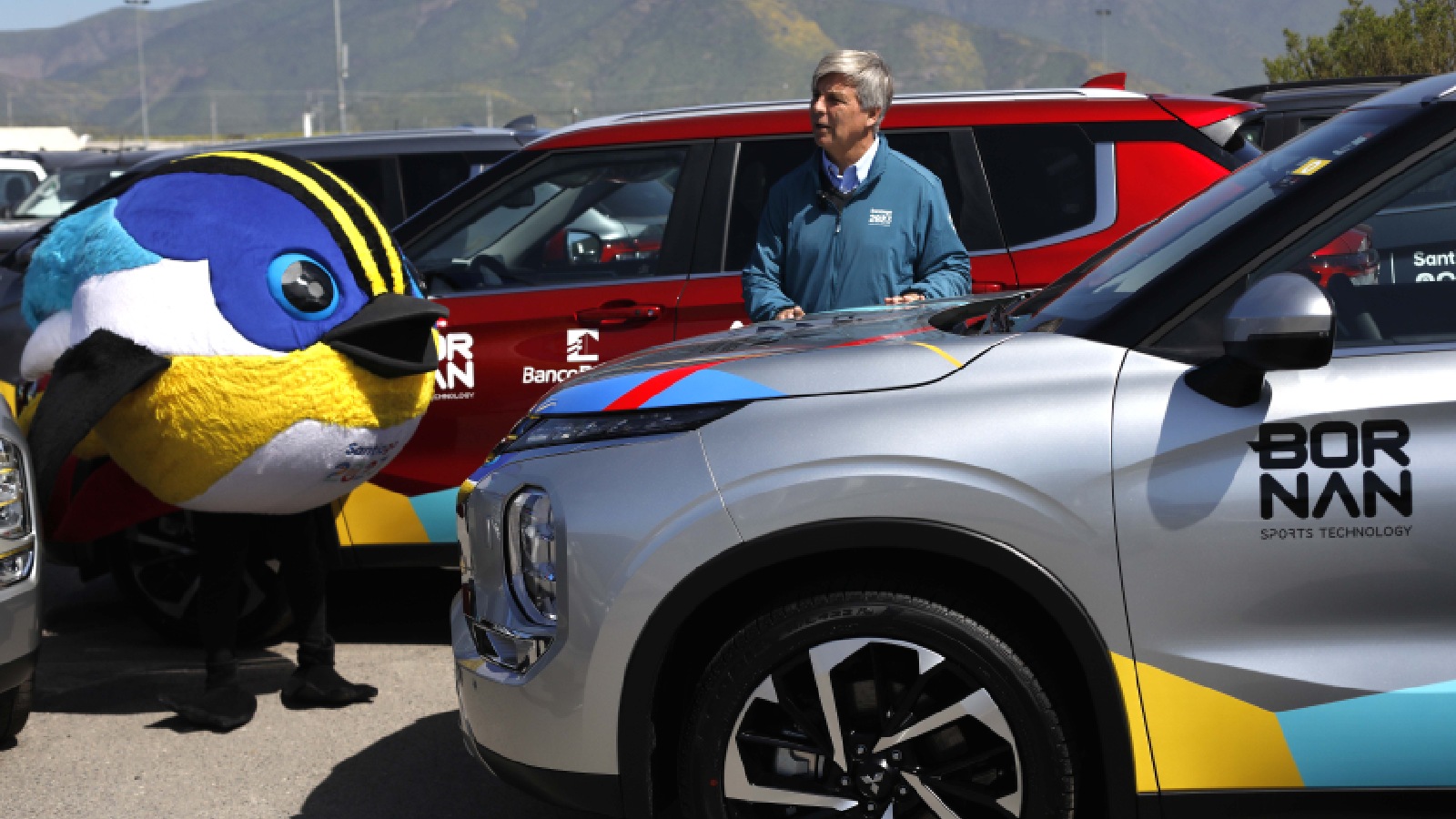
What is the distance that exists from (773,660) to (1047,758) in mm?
559

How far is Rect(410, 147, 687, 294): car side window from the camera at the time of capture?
5.38m

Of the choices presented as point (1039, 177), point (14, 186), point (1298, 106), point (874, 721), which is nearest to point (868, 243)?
point (1039, 177)

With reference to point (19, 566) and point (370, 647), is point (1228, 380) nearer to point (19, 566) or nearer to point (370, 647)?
point (19, 566)

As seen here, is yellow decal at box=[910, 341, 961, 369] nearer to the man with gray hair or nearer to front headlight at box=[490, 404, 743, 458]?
front headlight at box=[490, 404, 743, 458]

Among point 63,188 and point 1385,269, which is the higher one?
point 63,188

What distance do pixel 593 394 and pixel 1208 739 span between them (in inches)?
55.7

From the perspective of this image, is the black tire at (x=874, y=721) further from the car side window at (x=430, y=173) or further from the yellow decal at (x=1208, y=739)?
the car side window at (x=430, y=173)

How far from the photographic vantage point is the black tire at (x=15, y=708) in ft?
14.6

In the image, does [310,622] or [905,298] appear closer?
[905,298]

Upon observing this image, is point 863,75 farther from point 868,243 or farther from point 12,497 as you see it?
point 12,497

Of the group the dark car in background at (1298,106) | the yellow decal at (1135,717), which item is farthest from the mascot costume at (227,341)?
the dark car in background at (1298,106)

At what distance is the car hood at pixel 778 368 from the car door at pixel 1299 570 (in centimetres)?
42

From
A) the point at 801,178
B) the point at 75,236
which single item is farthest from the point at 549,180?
the point at 75,236

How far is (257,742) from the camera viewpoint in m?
4.63
